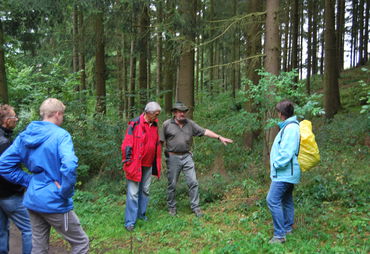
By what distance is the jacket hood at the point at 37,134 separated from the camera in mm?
3217

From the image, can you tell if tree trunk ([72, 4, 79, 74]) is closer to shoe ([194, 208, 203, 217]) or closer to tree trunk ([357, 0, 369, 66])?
shoe ([194, 208, 203, 217])

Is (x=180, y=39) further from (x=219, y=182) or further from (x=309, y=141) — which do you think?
(x=309, y=141)

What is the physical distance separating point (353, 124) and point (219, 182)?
23.7 feet

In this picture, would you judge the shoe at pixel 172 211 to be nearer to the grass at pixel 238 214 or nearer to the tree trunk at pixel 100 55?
the grass at pixel 238 214

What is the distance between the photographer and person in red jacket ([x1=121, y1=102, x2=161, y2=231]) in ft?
18.2

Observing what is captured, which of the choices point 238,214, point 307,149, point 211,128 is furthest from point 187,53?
point 307,149

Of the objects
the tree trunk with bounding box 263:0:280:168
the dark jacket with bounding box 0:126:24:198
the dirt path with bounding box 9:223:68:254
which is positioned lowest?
the dirt path with bounding box 9:223:68:254

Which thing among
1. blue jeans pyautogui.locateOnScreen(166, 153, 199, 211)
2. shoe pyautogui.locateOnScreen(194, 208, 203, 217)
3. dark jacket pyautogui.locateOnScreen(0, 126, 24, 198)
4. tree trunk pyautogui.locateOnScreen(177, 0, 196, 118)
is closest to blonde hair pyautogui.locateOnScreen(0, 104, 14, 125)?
dark jacket pyautogui.locateOnScreen(0, 126, 24, 198)

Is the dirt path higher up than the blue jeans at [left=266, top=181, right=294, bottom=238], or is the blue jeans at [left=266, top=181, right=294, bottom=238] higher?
the blue jeans at [left=266, top=181, right=294, bottom=238]

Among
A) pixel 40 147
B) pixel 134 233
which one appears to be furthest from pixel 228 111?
pixel 40 147

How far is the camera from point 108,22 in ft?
32.5

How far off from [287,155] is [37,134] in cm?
312

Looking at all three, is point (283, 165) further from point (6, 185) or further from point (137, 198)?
point (6, 185)

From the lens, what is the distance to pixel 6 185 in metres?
3.86
